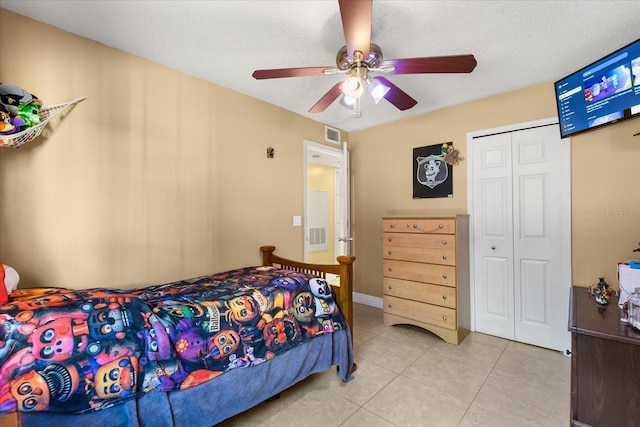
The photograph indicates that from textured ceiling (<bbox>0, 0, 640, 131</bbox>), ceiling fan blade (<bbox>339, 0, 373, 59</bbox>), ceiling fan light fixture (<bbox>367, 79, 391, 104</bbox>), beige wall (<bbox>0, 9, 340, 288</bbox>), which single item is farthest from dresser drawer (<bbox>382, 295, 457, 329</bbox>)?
ceiling fan blade (<bbox>339, 0, 373, 59</bbox>)

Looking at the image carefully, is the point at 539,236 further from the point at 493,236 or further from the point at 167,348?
the point at 167,348

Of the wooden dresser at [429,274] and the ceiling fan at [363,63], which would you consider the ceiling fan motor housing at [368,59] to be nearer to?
the ceiling fan at [363,63]

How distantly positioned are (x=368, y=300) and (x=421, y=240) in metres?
1.40

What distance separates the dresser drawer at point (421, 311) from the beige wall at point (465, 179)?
2.09ft

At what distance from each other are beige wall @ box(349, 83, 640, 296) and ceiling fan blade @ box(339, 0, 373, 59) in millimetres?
1980

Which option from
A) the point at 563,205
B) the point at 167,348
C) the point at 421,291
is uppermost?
the point at 563,205

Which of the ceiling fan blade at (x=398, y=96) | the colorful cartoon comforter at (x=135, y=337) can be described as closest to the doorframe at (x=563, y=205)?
the ceiling fan blade at (x=398, y=96)

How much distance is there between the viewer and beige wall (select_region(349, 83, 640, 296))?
2.19m

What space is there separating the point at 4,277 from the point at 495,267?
3626 millimetres

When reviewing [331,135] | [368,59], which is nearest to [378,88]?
[368,59]

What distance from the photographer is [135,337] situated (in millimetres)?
1195

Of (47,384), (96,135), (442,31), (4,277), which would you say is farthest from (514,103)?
(4,277)

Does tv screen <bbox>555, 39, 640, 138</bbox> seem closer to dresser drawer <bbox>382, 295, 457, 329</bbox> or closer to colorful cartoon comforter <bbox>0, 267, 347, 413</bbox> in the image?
dresser drawer <bbox>382, 295, 457, 329</bbox>

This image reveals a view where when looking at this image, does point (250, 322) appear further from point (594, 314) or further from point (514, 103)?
point (514, 103)
